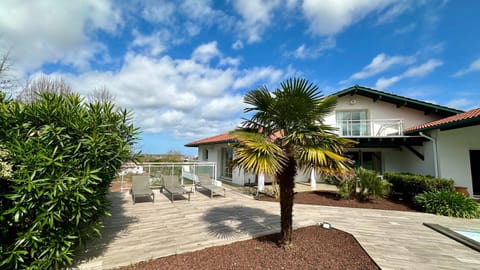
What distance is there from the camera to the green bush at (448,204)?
722 centimetres

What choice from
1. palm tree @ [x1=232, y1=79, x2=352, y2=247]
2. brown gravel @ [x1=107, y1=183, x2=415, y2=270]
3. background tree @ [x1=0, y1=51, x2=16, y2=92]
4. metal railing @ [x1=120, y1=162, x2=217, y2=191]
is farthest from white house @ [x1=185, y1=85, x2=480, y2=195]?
background tree @ [x1=0, y1=51, x2=16, y2=92]

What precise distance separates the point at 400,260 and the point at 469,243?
95.0 inches

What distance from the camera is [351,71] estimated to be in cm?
1394

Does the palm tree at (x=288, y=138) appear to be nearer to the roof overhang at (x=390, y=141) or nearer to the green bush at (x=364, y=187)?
the green bush at (x=364, y=187)

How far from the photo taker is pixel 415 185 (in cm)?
904

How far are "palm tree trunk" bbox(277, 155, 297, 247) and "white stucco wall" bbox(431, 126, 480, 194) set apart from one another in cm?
1147

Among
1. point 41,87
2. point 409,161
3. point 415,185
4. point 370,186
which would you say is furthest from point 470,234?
point 41,87

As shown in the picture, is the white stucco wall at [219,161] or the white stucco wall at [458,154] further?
the white stucco wall at [219,161]

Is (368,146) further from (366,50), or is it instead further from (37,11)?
(37,11)

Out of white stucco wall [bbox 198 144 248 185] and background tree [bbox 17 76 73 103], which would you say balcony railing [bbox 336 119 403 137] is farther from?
background tree [bbox 17 76 73 103]

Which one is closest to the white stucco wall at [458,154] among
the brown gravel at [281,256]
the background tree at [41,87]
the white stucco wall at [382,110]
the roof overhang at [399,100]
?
the roof overhang at [399,100]

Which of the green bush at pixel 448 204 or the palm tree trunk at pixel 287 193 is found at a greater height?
the palm tree trunk at pixel 287 193

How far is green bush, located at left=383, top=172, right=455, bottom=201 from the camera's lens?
8.38 metres

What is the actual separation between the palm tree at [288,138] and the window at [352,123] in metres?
11.5
